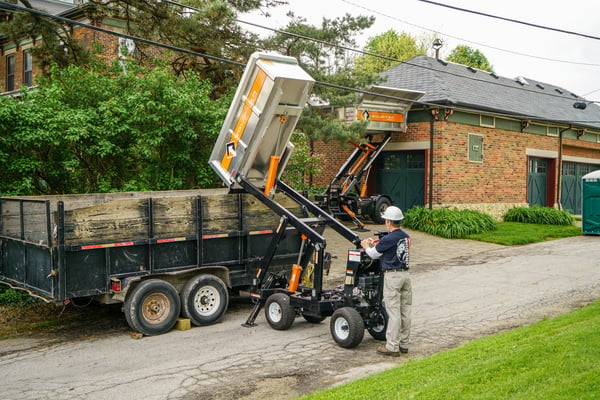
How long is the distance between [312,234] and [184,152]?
5.48m

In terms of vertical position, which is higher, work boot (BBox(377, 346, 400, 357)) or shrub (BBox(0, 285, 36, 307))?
shrub (BBox(0, 285, 36, 307))

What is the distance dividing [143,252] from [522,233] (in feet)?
48.7

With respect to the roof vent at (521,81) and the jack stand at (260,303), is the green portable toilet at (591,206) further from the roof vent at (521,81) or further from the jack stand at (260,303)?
the jack stand at (260,303)

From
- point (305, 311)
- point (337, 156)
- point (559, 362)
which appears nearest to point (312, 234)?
point (305, 311)

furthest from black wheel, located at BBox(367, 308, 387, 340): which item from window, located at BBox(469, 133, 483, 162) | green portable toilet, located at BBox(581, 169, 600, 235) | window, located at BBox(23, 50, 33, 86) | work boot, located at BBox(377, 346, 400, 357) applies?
window, located at BBox(23, 50, 33, 86)

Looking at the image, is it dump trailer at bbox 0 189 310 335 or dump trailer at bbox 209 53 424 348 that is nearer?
dump trailer at bbox 209 53 424 348

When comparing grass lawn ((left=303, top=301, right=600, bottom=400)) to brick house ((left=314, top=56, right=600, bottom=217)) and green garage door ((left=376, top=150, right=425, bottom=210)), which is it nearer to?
brick house ((left=314, top=56, right=600, bottom=217))

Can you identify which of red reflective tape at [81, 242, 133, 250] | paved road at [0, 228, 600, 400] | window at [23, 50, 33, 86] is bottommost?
paved road at [0, 228, 600, 400]

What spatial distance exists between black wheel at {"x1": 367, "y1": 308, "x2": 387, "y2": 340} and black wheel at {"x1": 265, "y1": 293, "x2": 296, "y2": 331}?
118cm

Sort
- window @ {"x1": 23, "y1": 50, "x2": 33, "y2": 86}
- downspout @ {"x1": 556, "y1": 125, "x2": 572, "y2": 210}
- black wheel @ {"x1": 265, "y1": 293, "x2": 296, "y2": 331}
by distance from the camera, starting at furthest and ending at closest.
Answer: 1. downspout @ {"x1": 556, "y1": 125, "x2": 572, "y2": 210}
2. window @ {"x1": 23, "y1": 50, "x2": 33, "y2": 86}
3. black wheel @ {"x1": 265, "y1": 293, "x2": 296, "y2": 331}

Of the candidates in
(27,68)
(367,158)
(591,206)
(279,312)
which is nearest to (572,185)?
(591,206)

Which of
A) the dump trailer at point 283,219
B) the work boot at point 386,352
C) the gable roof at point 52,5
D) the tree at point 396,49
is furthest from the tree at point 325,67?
the tree at point 396,49

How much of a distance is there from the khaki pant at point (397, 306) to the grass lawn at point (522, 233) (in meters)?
11.6

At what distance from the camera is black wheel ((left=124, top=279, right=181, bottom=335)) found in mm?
8078
